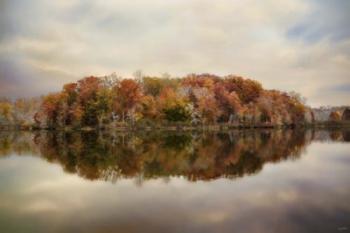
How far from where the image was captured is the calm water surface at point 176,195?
7.72 meters

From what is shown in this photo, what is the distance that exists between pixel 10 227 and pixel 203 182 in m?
6.92

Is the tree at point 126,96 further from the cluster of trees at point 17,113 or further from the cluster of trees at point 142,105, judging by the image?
the cluster of trees at point 17,113

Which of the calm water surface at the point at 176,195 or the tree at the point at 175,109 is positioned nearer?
the calm water surface at the point at 176,195

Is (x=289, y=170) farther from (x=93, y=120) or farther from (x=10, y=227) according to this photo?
(x=93, y=120)

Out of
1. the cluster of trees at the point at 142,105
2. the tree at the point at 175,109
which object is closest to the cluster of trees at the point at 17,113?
the cluster of trees at the point at 142,105

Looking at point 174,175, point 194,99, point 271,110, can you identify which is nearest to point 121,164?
point 174,175

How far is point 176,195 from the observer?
1053cm

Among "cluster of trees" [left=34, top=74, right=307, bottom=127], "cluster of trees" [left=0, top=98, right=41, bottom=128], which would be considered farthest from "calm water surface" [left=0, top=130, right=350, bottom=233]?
"cluster of trees" [left=0, top=98, right=41, bottom=128]

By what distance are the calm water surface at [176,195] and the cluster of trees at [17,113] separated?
2702 inches

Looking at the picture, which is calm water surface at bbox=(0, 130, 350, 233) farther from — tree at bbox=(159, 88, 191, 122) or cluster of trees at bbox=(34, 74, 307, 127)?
cluster of trees at bbox=(34, 74, 307, 127)

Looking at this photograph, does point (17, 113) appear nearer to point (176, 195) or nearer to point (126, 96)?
point (126, 96)

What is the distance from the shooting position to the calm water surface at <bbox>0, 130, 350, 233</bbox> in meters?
7.72

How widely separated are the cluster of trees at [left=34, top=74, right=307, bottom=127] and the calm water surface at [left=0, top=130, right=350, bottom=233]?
4263 cm

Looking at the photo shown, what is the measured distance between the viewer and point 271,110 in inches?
2891
